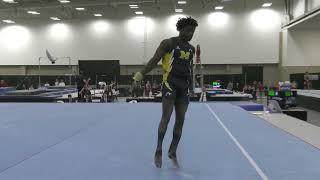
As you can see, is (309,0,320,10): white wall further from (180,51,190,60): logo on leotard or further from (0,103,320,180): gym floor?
(180,51,190,60): logo on leotard

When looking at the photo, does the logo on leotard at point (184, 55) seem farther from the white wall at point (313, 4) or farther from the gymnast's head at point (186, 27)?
the white wall at point (313, 4)

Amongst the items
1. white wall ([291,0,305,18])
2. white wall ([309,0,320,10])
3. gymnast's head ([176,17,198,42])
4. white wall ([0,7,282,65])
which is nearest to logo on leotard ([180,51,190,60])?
gymnast's head ([176,17,198,42])

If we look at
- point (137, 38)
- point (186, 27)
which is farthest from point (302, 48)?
point (186, 27)

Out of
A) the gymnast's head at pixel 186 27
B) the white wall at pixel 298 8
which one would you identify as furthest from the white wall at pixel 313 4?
the gymnast's head at pixel 186 27

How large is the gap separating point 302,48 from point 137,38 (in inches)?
448

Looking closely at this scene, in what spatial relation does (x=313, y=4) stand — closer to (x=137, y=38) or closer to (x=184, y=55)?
(x=137, y=38)

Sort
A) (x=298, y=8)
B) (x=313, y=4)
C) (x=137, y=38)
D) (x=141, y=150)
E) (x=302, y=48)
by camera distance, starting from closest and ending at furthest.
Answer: (x=141, y=150), (x=313, y=4), (x=298, y=8), (x=302, y=48), (x=137, y=38)

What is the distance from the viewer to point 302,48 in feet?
81.4

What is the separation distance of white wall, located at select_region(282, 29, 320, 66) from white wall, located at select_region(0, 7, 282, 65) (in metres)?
1.63

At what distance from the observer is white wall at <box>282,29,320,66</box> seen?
80.6ft

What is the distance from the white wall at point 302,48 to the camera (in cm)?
2458

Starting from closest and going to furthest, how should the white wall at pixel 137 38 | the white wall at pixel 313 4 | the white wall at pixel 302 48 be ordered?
the white wall at pixel 313 4
the white wall at pixel 302 48
the white wall at pixel 137 38

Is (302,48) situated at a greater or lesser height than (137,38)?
lesser

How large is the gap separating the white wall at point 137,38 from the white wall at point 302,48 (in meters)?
1.63
